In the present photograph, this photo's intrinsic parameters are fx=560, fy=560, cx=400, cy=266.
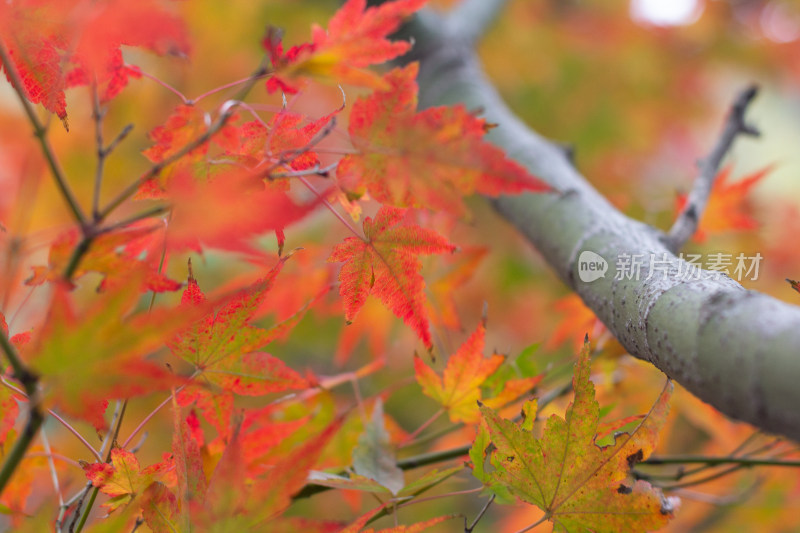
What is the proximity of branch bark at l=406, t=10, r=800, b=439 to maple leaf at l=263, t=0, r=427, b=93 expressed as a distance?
23 centimetres

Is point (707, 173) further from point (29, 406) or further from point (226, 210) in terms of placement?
point (29, 406)

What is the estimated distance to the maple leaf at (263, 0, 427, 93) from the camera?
331 millimetres

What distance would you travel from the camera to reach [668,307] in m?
0.35

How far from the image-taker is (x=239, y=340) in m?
0.43

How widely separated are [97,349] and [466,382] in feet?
1.01

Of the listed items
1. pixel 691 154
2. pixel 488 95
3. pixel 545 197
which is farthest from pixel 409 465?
pixel 691 154

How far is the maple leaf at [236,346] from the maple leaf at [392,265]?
0.17 feet

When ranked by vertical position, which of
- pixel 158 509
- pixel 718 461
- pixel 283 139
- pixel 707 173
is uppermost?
pixel 283 139

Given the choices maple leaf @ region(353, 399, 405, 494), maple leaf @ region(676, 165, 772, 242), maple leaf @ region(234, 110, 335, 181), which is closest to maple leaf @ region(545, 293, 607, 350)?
maple leaf @ region(676, 165, 772, 242)

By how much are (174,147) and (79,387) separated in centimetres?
21

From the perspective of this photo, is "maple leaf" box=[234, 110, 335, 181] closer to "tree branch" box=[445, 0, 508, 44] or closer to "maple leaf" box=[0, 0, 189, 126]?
"maple leaf" box=[0, 0, 189, 126]

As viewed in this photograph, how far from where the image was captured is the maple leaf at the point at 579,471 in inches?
15.3

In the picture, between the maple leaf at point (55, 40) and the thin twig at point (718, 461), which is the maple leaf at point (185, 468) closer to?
the maple leaf at point (55, 40)

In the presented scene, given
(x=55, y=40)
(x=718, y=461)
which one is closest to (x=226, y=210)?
(x=55, y=40)
